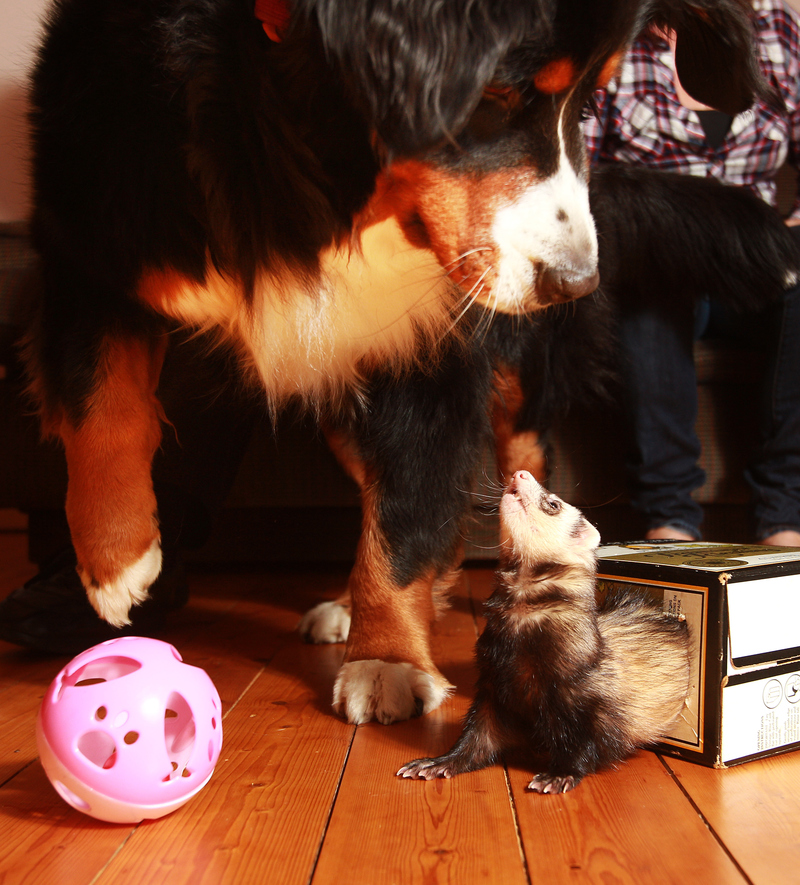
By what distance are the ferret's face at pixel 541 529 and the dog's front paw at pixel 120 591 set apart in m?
0.59

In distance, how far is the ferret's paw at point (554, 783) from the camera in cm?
86

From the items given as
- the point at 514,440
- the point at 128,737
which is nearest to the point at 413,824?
the point at 128,737

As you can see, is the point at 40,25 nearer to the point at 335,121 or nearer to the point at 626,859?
the point at 335,121

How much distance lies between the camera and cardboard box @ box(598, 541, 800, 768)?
3.00 ft

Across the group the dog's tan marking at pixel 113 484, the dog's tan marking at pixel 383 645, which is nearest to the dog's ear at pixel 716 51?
the dog's tan marking at pixel 383 645

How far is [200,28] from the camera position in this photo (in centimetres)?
101

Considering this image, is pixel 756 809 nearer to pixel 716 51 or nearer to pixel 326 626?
pixel 326 626

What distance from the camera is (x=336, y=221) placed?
3.57 feet

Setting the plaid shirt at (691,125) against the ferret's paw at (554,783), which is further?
the plaid shirt at (691,125)

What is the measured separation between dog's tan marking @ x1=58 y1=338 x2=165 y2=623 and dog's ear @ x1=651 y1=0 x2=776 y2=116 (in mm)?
977

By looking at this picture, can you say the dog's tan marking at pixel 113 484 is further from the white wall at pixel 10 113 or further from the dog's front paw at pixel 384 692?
the white wall at pixel 10 113

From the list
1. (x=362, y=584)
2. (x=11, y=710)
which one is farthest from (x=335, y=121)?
(x=11, y=710)

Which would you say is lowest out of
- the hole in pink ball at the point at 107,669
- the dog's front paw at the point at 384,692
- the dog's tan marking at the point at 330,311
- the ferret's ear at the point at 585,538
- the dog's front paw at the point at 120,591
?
→ the dog's front paw at the point at 384,692

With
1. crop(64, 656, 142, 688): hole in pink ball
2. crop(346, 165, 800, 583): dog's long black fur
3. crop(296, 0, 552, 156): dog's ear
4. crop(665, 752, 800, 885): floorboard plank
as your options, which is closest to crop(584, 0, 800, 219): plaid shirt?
crop(346, 165, 800, 583): dog's long black fur
